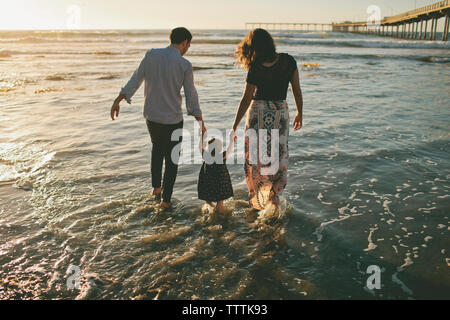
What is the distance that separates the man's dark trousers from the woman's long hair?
1.19 metres

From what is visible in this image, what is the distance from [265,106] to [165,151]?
1.39 metres

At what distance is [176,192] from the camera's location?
4871 mm

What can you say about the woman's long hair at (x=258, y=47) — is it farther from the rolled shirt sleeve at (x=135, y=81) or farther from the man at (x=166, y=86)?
the rolled shirt sleeve at (x=135, y=81)

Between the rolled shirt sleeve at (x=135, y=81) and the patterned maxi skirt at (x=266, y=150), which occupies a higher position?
the rolled shirt sleeve at (x=135, y=81)

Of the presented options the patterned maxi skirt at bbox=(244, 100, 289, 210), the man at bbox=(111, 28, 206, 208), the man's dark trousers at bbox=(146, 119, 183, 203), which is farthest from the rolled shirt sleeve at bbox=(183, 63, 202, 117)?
the patterned maxi skirt at bbox=(244, 100, 289, 210)

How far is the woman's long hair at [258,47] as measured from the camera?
11.3ft

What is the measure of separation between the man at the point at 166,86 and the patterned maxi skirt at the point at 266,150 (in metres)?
0.63

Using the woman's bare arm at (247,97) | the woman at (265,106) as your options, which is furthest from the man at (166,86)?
the woman at (265,106)

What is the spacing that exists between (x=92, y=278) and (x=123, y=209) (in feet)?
4.35

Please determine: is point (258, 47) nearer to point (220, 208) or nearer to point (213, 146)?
point (213, 146)

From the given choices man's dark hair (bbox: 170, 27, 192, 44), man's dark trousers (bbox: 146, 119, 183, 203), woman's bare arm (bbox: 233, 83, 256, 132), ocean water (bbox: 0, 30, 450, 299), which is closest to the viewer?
ocean water (bbox: 0, 30, 450, 299)

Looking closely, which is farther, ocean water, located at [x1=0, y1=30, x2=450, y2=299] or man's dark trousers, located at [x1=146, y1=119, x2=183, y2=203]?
man's dark trousers, located at [x1=146, y1=119, x2=183, y2=203]

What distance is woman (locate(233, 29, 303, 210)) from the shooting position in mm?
3549

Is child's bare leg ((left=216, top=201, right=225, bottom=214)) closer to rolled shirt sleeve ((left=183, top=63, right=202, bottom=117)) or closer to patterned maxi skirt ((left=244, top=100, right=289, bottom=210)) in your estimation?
A: patterned maxi skirt ((left=244, top=100, right=289, bottom=210))
